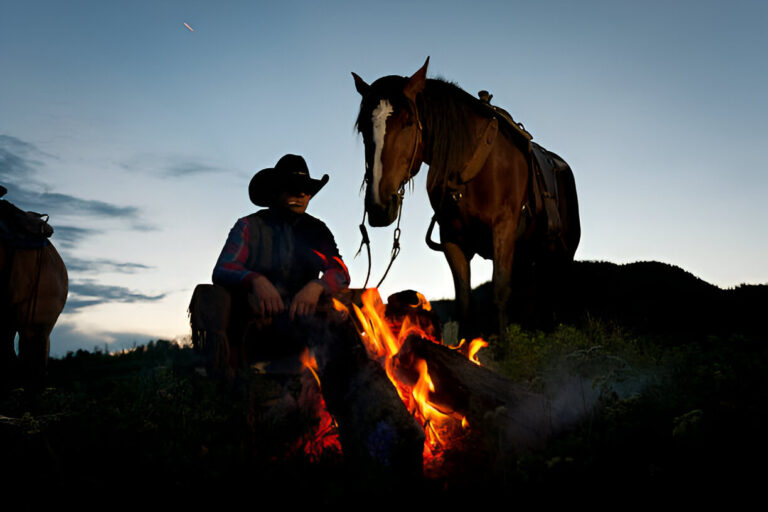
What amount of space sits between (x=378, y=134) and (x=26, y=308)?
16.6 feet

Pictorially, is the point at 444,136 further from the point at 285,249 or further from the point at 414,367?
the point at 414,367

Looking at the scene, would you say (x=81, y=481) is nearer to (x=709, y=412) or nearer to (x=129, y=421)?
(x=129, y=421)

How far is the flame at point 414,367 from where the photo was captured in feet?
13.8

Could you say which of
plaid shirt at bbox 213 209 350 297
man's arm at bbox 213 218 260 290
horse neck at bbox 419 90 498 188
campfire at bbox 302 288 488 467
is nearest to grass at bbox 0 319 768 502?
Answer: campfire at bbox 302 288 488 467

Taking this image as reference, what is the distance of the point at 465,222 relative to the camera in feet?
21.9

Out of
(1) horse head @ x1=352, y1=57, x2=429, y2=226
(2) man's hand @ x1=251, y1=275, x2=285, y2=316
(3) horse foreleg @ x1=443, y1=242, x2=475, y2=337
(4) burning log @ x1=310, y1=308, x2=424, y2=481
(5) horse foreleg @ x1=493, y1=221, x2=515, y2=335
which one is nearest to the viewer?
(4) burning log @ x1=310, y1=308, x2=424, y2=481

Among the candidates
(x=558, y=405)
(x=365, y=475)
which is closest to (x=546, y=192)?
(x=558, y=405)

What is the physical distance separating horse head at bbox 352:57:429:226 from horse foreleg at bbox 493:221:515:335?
1.60 meters

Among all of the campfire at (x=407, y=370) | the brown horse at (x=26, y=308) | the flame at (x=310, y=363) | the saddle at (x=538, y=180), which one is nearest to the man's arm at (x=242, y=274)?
the flame at (x=310, y=363)

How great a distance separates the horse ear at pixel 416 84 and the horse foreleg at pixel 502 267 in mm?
1891

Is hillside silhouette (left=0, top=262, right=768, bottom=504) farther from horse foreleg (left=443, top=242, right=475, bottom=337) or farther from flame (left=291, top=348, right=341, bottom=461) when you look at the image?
horse foreleg (left=443, top=242, right=475, bottom=337)

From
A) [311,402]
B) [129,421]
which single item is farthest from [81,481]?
[311,402]

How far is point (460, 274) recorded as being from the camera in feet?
22.6

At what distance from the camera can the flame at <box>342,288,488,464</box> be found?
4.19m
